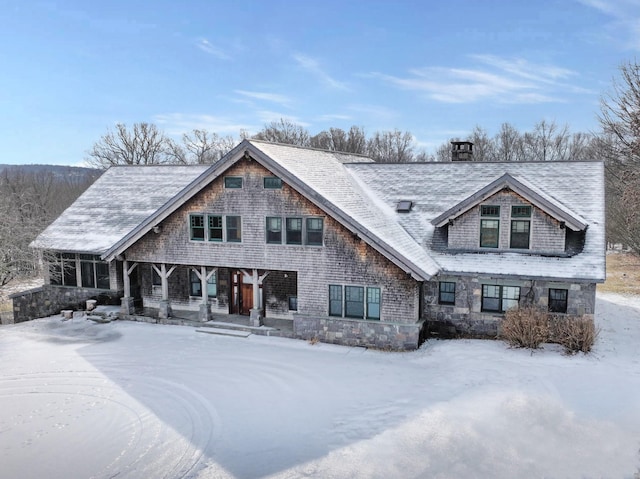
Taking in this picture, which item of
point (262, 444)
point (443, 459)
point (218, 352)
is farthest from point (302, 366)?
point (443, 459)

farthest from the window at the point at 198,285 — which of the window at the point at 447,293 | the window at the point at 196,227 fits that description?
the window at the point at 447,293

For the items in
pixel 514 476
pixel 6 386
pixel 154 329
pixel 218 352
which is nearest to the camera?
pixel 514 476

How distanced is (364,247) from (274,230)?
3.81 metres

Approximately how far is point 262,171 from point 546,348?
12.2m

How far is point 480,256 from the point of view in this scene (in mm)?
19484

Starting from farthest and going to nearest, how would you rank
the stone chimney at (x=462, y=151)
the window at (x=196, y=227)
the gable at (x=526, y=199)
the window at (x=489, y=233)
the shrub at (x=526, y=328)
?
the stone chimney at (x=462, y=151)
the window at (x=196, y=227)
the window at (x=489, y=233)
the gable at (x=526, y=199)
the shrub at (x=526, y=328)

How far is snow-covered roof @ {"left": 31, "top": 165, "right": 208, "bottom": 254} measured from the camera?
82.4 feet

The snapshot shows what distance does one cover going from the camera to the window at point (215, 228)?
21359 mm

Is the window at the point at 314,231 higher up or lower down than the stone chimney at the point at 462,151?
lower down

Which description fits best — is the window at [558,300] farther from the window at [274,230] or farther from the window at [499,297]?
the window at [274,230]

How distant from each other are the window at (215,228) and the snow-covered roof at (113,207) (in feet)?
18.4

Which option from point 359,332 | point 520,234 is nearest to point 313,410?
point 359,332

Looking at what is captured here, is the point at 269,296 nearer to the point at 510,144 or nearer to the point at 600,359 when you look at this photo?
the point at 600,359

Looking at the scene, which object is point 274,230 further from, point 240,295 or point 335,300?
point 240,295
